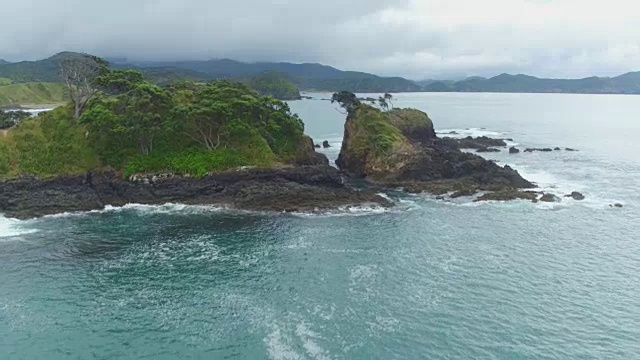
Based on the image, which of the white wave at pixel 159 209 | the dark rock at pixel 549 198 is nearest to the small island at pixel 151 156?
the white wave at pixel 159 209

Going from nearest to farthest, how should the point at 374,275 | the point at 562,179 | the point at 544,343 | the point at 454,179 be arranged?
the point at 544,343
the point at 374,275
the point at 454,179
the point at 562,179

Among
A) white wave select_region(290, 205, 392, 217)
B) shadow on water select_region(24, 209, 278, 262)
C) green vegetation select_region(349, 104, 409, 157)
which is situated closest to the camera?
shadow on water select_region(24, 209, 278, 262)

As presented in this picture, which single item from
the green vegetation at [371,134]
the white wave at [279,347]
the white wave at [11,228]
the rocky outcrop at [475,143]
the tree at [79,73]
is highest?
the tree at [79,73]

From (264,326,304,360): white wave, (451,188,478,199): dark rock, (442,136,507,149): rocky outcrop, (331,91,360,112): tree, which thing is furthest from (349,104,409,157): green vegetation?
(264,326,304,360): white wave

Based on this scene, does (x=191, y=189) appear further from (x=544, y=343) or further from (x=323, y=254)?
(x=544, y=343)

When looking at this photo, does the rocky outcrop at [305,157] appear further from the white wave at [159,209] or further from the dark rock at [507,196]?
the dark rock at [507,196]

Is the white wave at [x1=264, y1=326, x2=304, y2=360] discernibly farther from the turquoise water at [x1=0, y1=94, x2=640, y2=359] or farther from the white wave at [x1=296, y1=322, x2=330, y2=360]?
the white wave at [x1=296, y1=322, x2=330, y2=360]

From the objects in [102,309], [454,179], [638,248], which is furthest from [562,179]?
[102,309]
